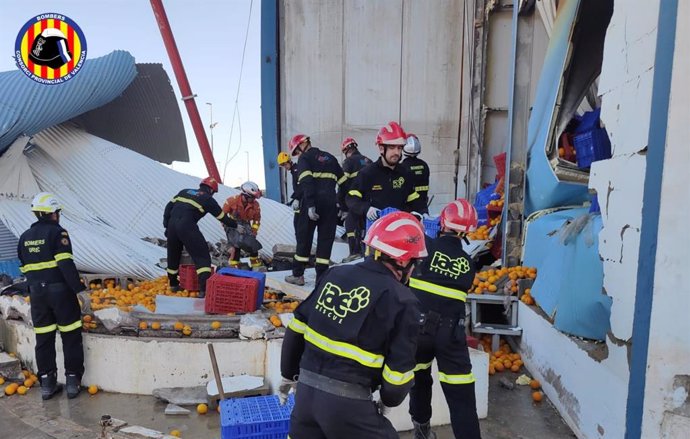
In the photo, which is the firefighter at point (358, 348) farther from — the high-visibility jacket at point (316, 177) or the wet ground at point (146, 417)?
the high-visibility jacket at point (316, 177)

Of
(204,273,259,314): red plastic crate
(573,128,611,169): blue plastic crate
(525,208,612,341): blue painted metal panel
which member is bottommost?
(204,273,259,314): red plastic crate

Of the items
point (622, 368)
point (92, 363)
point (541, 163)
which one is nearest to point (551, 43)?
point (541, 163)

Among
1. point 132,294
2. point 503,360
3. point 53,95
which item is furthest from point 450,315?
point 53,95

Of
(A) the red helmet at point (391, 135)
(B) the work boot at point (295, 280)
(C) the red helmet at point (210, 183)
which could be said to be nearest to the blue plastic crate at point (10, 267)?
(C) the red helmet at point (210, 183)

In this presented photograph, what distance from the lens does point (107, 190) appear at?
30.1ft

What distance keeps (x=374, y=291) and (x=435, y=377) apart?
1.96 meters

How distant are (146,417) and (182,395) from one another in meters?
0.31

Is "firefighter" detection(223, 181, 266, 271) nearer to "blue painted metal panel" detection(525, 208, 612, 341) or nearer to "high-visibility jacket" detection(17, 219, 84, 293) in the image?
"high-visibility jacket" detection(17, 219, 84, 293)

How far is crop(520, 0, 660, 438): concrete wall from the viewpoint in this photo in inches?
101

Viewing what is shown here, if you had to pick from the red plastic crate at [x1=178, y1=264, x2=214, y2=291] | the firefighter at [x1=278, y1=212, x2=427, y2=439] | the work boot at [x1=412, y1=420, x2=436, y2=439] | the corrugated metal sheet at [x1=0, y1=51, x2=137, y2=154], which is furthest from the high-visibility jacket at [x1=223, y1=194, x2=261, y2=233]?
the firefighter at [x1=278, y1=212, x2=427, y2=439]

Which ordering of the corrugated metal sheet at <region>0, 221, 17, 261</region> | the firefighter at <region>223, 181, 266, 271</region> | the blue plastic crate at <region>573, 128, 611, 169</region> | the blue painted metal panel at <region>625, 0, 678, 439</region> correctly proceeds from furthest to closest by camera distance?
the corrugated metal sheet at <region>0, 221, 17, 261</region>
the firefighter at <region>223, 181, 266, 271</region>
the blue plastic crate at <region>573, 128, 611, 169</region>
the blue painted metal panel at <region>625, 0, 678, 439</region>

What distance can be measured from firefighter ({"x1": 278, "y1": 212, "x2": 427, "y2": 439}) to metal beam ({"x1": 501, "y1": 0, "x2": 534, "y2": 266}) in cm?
347

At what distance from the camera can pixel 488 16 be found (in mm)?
9516

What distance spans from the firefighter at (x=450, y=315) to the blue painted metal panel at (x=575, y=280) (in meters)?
0.93
